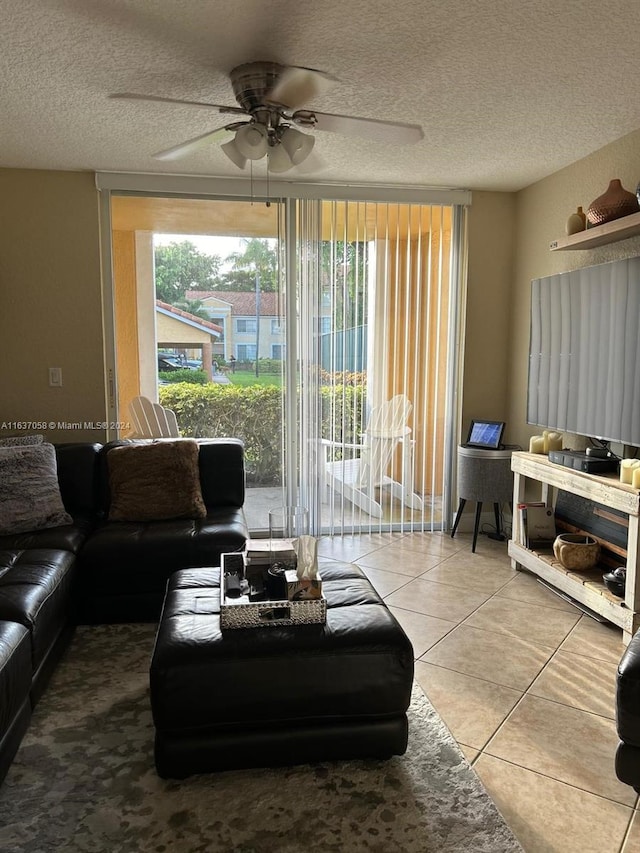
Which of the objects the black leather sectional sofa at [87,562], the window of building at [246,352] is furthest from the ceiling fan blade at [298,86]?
the window of building at [246,352]

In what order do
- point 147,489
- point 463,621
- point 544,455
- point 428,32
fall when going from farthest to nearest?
point 544,455, point 147,489, point 463,621, point 428,32

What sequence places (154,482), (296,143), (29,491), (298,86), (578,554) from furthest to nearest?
(154,482) → (578,554) → (29,491) → (296,143) → (298,86)

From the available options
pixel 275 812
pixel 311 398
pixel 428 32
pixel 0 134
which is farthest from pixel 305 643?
pixel 0 134

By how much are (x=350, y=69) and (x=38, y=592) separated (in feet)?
7.80

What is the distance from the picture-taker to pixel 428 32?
225 cm

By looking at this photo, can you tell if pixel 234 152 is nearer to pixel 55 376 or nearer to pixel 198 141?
pixel 198 141

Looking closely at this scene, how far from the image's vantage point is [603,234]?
3.15 meters

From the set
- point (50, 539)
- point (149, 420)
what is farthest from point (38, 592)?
point (149, 420)

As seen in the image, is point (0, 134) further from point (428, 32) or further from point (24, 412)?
point (428, 32)

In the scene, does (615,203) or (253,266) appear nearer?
(615,203)

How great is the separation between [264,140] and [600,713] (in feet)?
8.24

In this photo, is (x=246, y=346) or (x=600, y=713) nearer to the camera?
(x=600, y=713)

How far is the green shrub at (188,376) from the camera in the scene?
488 cm

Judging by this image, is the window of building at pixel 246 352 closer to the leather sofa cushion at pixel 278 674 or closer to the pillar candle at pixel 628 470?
the pillar candle at pixel 628 470
